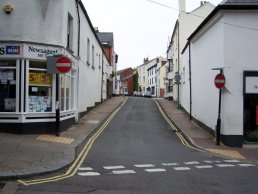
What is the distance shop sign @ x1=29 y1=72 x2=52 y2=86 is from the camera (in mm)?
17984

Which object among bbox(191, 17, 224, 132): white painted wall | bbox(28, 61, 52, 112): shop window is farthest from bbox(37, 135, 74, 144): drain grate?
bbox(191, 17, 224, 132): white painted wall

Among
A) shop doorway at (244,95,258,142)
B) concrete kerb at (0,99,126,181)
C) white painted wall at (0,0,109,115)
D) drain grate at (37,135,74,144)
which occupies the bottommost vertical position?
concrete kerb at (0,99,126,181)

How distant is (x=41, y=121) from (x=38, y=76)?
1892 mm

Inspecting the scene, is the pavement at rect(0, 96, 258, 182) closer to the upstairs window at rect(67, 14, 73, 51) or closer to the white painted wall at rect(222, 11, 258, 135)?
the white painted wall at rect(222, 11, 258, 135)

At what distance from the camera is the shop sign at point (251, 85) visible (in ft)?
62.2

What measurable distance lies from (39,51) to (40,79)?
119 cm

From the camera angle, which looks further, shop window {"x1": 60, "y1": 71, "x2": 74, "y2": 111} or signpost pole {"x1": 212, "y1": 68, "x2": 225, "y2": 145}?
shop window {"x1": 60, "y1": 71, "x2": 74, "y2": 111}

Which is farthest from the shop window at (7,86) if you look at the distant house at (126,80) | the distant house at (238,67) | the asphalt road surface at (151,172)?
the distant house at (126,80)

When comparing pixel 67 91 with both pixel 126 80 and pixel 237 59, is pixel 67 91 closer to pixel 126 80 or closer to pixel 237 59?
pixel 237 59

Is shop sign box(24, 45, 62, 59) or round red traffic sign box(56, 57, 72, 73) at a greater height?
shop sign box(24, 45, 62, 59)

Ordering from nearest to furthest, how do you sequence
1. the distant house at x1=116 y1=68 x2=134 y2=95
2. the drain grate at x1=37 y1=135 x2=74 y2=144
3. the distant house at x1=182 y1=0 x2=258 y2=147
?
1. the drain grate at x1=37 y1=135 x2=74 y2=144
2. the distant house at x1=182 y1=0 x2=258 y2=147
3. the distant house at x1=116 y1=68 x2=134 y2=95

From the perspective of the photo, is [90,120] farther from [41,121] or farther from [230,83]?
[230,83]

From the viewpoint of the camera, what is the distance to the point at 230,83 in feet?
62.2

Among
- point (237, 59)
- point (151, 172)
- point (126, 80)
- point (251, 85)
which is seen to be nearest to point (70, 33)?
point (237, 59)
